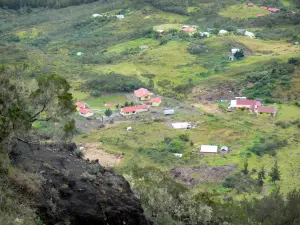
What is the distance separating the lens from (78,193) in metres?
15.6

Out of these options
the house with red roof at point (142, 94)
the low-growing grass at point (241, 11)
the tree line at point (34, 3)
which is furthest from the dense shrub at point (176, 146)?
the tree line at point (34, 3)

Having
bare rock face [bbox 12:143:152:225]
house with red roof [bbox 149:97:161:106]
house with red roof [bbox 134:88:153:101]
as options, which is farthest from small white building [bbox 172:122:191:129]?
bare rock face [bbox 12:143:152:225]

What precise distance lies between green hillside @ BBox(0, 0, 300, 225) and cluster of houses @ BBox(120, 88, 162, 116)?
99cm

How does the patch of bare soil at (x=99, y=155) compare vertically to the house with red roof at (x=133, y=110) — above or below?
above

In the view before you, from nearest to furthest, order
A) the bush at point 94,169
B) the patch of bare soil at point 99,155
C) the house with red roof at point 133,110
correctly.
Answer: the bush at point 94,169 → the patch of bare soil at point 99,155 → the house with red roof at point 133,110

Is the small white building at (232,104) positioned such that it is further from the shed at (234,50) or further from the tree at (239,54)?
the shed at (234,50)

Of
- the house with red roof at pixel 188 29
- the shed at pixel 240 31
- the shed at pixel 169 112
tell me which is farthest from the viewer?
the house with red roof at pixel 188 29

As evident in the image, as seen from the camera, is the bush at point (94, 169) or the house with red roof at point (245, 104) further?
the house with red roof at point (245, 104)

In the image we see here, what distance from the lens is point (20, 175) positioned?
14609 mm

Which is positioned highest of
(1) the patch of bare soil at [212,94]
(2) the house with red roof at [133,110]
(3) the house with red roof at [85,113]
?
(3) the house with red roof at [85,113]

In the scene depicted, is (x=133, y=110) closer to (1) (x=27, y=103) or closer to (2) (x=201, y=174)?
(2) (x=201, y=174)

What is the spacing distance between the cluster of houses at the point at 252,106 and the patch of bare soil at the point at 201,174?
12.8m

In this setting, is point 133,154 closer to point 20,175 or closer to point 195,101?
point 195,101

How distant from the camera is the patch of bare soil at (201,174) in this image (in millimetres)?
34781
